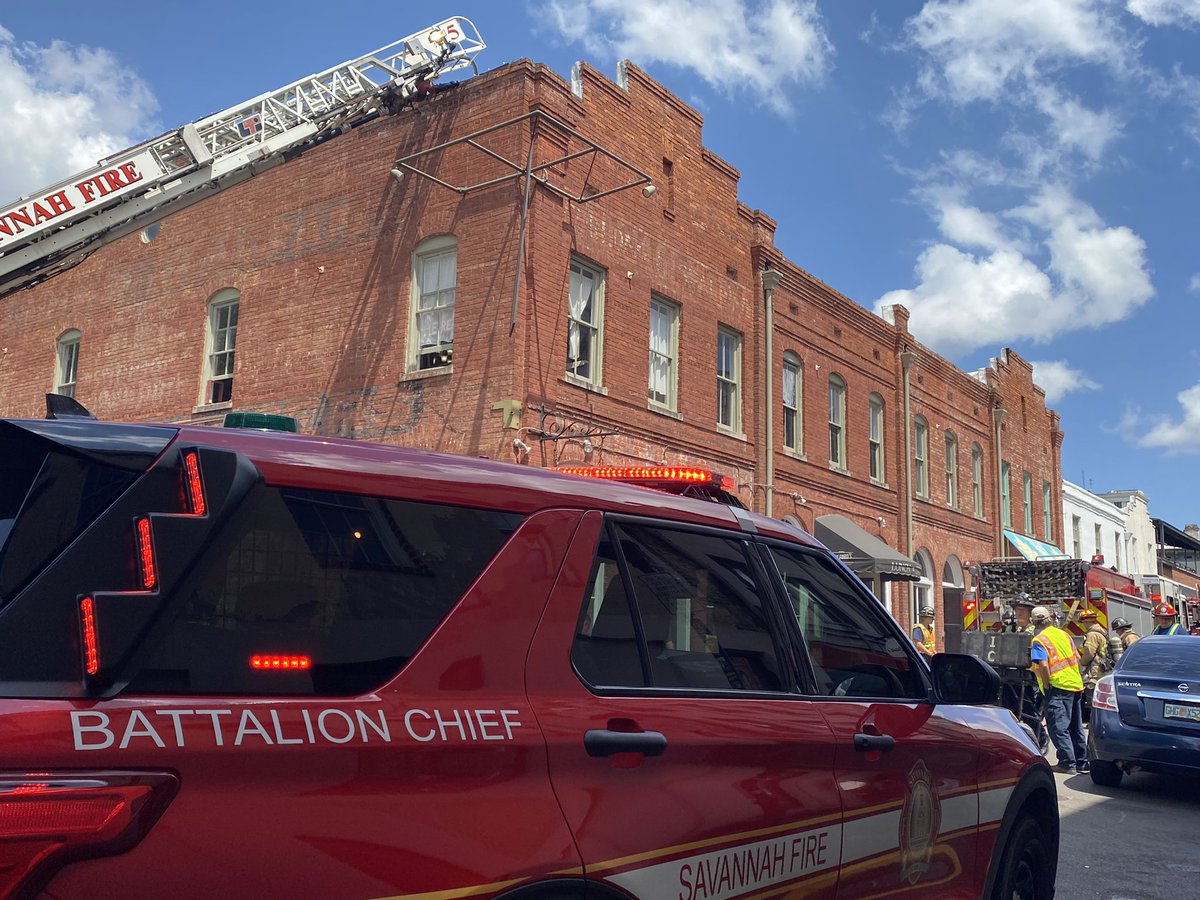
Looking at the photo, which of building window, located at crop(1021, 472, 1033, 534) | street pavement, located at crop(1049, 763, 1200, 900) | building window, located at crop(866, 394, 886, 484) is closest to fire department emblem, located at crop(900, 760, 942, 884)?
street pavement, located at crop(1049, 763, 1200, 900)

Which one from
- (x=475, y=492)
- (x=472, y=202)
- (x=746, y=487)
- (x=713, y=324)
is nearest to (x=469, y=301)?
(x=472, y=202)

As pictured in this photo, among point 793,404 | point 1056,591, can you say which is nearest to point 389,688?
point 793,404

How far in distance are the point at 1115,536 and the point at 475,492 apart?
44477 mm

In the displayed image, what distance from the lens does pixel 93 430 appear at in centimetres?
229

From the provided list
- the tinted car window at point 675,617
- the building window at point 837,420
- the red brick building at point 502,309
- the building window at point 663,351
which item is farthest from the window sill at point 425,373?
the tinted car window at point 675,617

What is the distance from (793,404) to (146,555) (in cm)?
1916

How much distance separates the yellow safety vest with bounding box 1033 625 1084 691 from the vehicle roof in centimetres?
1009

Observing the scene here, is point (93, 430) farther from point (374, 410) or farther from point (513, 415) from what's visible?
point (374, 410)

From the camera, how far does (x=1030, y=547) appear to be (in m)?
30.8

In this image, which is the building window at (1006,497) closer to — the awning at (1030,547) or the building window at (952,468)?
the awning at (1030,547)

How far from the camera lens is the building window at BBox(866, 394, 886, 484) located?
23.6 meters

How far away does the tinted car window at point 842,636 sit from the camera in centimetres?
357

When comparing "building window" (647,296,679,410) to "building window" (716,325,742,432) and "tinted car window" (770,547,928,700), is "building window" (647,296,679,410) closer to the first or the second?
"building window" (716,325,742,432)

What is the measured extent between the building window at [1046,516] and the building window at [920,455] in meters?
9.64
